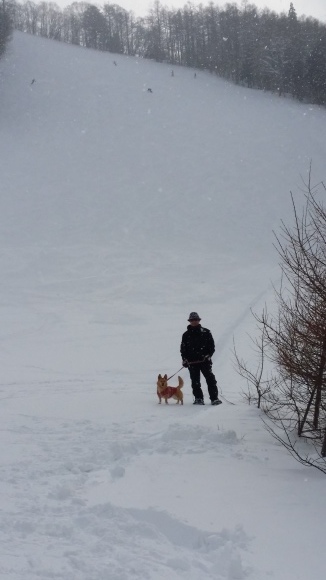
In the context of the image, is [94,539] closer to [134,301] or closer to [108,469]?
[108,469]

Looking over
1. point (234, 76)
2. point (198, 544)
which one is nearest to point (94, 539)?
point (198, 544)

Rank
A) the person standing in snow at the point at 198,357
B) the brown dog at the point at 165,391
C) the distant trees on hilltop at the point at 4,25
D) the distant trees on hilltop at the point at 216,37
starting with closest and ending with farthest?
the brown dog at the point at 165,391, the person standing in snow at the point at 198,357, the distant trees on hilltop at the point at 4,25, the distant trees on hilltop at the point at 216,37

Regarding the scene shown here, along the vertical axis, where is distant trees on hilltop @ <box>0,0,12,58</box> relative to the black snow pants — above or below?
above

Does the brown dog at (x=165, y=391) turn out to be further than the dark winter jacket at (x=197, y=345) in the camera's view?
No

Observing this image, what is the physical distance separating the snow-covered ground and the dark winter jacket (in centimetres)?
97

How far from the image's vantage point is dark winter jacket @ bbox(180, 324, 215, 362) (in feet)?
30.8

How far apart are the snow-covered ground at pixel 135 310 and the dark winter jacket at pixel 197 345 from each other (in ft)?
3.18

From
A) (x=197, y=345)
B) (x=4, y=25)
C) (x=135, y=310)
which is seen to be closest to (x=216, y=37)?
(x=4, y=25)

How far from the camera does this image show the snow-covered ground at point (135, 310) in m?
4.07

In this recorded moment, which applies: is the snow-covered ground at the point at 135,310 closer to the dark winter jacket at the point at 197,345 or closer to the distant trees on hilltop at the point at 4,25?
the dark winter jacket at the point at 197,345

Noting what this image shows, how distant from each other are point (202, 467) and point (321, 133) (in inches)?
1731

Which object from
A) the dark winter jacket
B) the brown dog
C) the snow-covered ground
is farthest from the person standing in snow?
the snow-covered ground

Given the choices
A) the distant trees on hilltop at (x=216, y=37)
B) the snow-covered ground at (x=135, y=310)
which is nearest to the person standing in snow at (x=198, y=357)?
the snow-covered ground at (x=135, y=310)

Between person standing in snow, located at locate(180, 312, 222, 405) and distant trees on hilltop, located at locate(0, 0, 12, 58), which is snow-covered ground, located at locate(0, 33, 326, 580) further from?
distant trees on hilltop, located at locate(0, 0, 12, 58)
